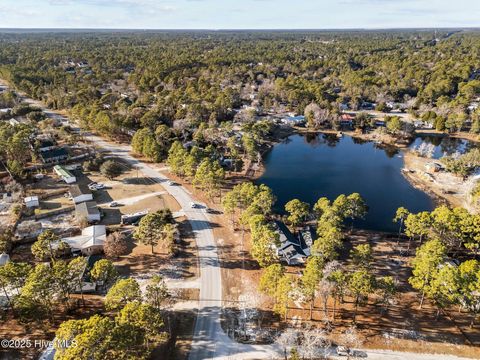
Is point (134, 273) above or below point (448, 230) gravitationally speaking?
below

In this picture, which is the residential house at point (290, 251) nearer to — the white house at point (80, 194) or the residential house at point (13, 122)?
the white house at point (80, 194)

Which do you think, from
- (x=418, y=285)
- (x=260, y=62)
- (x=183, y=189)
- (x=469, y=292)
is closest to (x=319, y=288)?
(x=418, y=285)

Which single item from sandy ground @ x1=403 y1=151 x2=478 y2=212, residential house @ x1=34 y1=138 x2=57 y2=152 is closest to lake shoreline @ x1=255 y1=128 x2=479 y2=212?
sandy ground @ x1=403 y1=151 x2=478 y2=212

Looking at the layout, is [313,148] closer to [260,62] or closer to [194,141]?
[194,141]

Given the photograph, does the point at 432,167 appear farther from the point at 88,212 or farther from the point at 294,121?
the point at 88,212

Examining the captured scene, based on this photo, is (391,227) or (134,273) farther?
(391,227)

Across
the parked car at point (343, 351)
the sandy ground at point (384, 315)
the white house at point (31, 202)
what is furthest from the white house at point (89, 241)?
the parked car at point (343, 351)

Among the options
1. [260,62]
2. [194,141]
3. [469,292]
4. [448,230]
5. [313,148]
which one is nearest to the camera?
[469,292]
